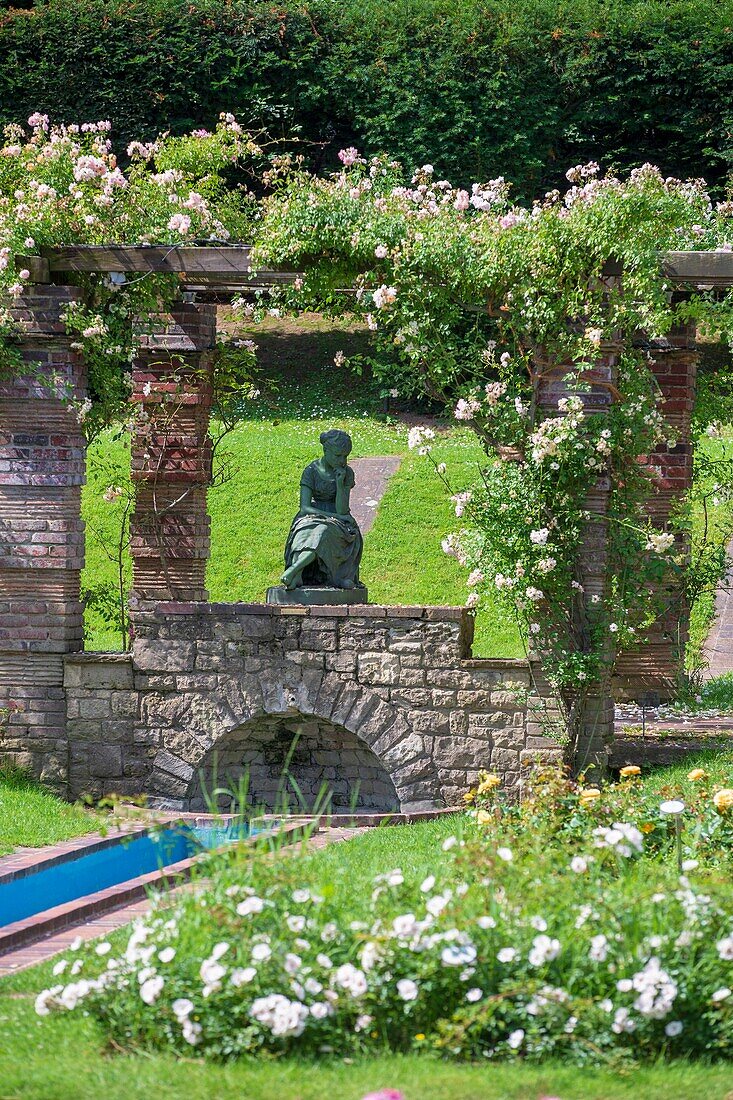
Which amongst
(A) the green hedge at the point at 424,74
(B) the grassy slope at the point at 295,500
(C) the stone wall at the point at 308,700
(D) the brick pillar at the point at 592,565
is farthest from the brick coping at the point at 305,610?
(A) the green hedge at the point at 424,74

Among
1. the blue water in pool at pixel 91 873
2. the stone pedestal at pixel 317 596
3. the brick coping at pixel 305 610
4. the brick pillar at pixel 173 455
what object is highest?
the brick pillar at pixel 173 455

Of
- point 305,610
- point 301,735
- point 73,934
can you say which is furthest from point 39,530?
point 73,934

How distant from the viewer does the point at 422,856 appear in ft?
22.7

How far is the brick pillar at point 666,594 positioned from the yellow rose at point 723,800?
4761mm

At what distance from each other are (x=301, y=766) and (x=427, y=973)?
5522mm

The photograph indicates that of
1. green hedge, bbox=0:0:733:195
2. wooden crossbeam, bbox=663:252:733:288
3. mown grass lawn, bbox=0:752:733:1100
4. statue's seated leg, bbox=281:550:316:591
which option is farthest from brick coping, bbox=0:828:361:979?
green hedge, bbox=0:0:733:195

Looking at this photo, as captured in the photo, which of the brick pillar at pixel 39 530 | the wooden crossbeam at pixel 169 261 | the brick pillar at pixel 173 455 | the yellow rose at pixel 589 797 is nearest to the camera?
the yellow rose at pixel 589 797

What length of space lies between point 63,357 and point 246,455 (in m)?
8.86

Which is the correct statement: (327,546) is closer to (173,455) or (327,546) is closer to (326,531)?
(326,531)

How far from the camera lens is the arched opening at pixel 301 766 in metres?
9.59

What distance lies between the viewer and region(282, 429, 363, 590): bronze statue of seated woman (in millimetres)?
9484

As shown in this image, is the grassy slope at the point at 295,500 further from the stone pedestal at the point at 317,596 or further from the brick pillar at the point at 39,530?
the stone pedestal at the point at 317,596

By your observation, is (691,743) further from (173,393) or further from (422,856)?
(173,393)

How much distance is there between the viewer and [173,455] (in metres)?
10.3
